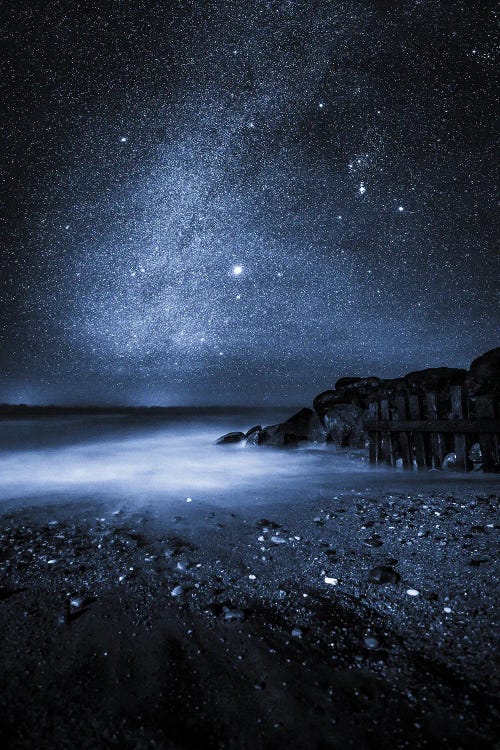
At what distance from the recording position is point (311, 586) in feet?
9.95

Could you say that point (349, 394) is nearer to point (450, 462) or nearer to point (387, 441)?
point (387, 441)

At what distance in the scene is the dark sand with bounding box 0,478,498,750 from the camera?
1.76 meters

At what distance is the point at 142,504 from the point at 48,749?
4.33m

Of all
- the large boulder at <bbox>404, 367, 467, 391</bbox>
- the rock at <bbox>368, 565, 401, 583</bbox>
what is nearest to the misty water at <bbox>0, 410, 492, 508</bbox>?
the large boulder at <bbox>404, 367, 467, 391</bbox>

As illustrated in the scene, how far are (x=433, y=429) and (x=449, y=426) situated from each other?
0.33 m

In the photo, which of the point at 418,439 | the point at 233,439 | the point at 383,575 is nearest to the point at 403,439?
the point at 418,439

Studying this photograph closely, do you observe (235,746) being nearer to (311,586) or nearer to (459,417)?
(311,586)

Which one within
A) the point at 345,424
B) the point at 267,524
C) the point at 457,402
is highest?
the point at 457,402

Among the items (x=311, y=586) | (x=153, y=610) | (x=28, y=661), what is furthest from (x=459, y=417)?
(x=28, y=661)

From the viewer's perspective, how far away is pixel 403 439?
26.2 ft

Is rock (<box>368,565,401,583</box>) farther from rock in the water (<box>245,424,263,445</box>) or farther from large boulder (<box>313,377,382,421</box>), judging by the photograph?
rock in the water (<box>245,424,263,445</box>)

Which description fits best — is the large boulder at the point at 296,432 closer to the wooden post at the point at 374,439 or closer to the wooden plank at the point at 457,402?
the wooden post at the point at 374,439

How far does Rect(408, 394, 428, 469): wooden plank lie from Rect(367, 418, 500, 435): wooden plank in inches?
5.9

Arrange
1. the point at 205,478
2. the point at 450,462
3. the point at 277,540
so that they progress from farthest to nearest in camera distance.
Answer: the point at 205,478 → the point at 450,462 → the point at 277,540
